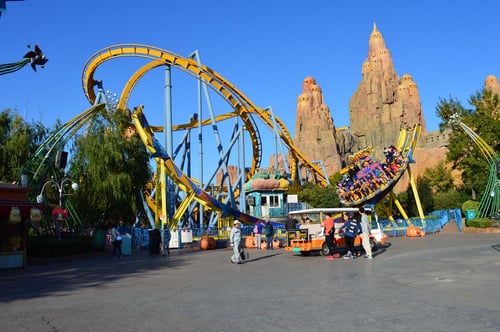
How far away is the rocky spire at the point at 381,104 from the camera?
128m

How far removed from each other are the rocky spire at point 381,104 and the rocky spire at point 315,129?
29.2 feet

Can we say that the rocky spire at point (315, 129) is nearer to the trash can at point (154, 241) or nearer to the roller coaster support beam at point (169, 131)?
the roller coaster support beam at point (169, 131)

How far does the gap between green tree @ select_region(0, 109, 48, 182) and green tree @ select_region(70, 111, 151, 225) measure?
9.88 feet

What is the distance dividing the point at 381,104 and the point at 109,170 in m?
117

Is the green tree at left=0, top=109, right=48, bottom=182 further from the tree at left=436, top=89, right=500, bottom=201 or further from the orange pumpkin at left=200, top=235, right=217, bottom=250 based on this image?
the tree at left=436, top=89, right=500, bottom=201

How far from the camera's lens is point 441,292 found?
7.57 metres

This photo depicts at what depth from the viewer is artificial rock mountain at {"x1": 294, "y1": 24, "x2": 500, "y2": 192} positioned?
412ft

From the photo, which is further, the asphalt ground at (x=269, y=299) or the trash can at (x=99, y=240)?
the trash can at (x=99, y=240)

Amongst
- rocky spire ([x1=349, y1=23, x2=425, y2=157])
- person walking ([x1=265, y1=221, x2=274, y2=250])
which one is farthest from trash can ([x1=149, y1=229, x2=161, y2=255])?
rocky spire ([x1=349, y1=23, x2=425, y2=157])

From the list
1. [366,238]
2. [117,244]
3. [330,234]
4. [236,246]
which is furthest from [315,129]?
[236,246]

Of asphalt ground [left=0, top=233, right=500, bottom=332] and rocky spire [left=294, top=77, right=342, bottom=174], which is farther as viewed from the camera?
rocky spire [left=294, top=77, right=342, bottom=174]

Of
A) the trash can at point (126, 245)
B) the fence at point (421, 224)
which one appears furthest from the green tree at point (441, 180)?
the trash can at point (126, 245)

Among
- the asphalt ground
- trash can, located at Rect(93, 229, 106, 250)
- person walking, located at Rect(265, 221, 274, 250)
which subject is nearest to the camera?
the asphalt ground

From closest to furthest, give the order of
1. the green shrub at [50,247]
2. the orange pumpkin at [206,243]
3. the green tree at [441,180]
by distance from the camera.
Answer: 1. the green shrub at [50,247]
2. the orange pumpkin at [206,243]
3. the green tree at [441,180]
